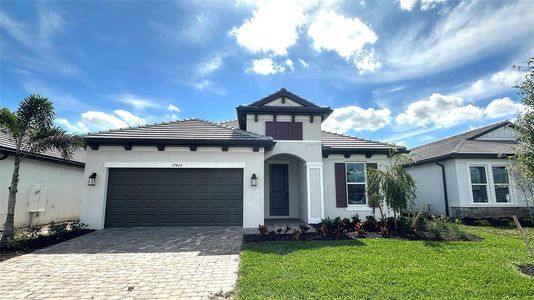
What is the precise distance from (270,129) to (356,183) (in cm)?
481

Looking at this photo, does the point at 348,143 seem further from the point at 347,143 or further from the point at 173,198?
the point at 173,198

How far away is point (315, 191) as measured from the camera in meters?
11.2

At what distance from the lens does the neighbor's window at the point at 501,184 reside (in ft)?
43.4

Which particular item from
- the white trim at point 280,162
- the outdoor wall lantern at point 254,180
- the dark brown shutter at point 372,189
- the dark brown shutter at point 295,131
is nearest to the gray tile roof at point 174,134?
the outdoor wall lantern at point 254,180

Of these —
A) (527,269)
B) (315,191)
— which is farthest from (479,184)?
(527,269)

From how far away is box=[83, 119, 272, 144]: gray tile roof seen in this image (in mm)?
9938

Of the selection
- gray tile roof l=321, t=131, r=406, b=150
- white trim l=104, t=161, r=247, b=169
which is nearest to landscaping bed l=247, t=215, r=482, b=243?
white trim l=104, t=161, r=247, b=169

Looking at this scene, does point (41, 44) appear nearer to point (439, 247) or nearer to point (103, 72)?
point (103, 72)

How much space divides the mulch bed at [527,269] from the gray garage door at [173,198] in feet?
25.8

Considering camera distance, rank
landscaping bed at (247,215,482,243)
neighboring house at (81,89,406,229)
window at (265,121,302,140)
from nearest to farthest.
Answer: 1. landscaping bed at (247,215,482,243)
2. neighboring house at (81,89,406,229)
3. window at (265,121,302,140)

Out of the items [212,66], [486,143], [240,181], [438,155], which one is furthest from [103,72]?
[486,143]

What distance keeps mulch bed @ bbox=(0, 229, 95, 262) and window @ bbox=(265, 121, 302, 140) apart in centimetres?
800

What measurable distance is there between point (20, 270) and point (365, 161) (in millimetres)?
12185

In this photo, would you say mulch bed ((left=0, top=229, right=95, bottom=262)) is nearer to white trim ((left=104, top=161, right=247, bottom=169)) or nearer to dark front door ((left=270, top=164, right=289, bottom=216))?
white trim ((left=104, top=161, right=247, bottom=169))
